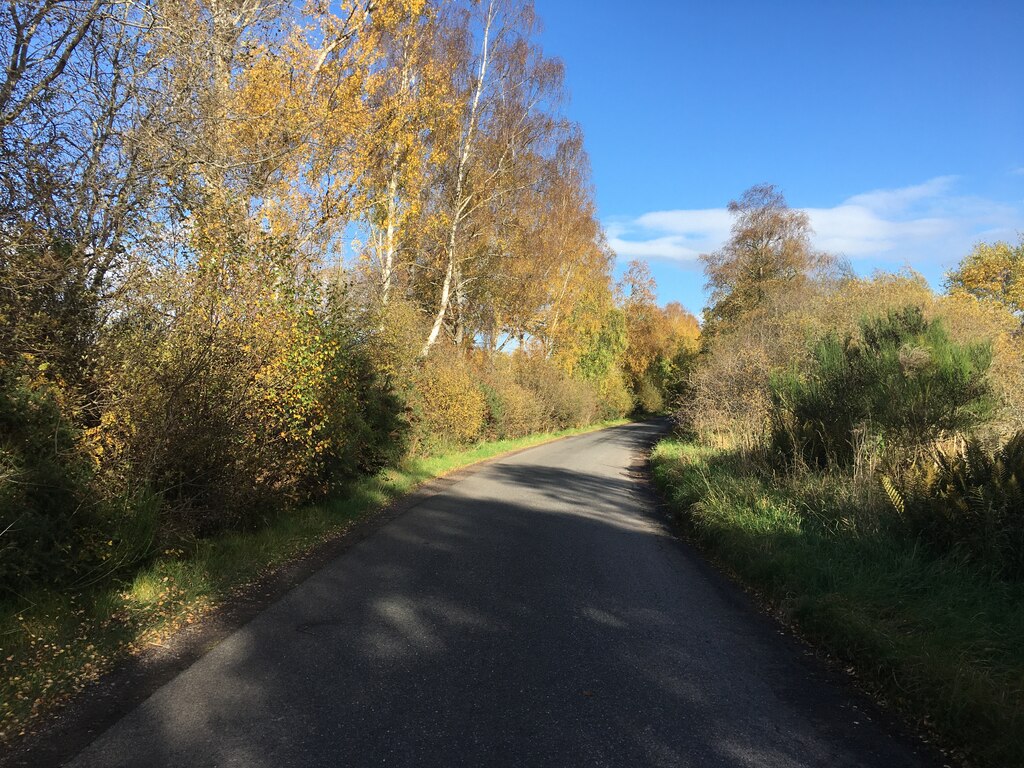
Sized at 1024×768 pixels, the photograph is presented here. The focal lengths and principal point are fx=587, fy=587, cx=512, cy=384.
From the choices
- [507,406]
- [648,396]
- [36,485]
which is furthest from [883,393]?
[648,396]

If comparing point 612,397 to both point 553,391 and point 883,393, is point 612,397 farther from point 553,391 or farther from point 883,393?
point 883,393

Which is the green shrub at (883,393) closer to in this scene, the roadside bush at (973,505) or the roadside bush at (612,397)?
the roadside bush at (973,505)

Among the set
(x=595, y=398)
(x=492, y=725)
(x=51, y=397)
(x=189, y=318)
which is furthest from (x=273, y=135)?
(x=595, y=398)

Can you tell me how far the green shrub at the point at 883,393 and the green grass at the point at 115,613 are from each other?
25.0 ft

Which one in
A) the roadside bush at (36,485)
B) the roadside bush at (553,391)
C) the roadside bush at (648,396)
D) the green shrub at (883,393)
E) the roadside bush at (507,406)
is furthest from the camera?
the roadside bush at (648,396)

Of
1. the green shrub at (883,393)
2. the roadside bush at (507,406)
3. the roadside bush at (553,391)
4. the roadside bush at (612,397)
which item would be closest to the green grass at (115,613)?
the green shrub at (883,393)

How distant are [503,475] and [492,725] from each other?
12.1m

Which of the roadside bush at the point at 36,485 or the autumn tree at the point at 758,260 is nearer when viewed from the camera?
the roadside bush at the point at 36,485

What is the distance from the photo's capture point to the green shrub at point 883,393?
812 centimetres

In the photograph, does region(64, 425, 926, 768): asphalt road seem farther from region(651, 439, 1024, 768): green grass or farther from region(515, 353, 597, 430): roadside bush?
region(515, 353, 597, 430): roadside bush

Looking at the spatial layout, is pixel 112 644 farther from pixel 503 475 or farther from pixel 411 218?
pixel 411 218

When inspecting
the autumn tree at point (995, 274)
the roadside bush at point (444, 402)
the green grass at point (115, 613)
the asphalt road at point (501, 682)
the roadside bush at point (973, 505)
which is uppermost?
the autumn tree at point (995, 274)

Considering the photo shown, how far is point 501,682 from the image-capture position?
3.94 metres

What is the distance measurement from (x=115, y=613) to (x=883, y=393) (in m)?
9.47
